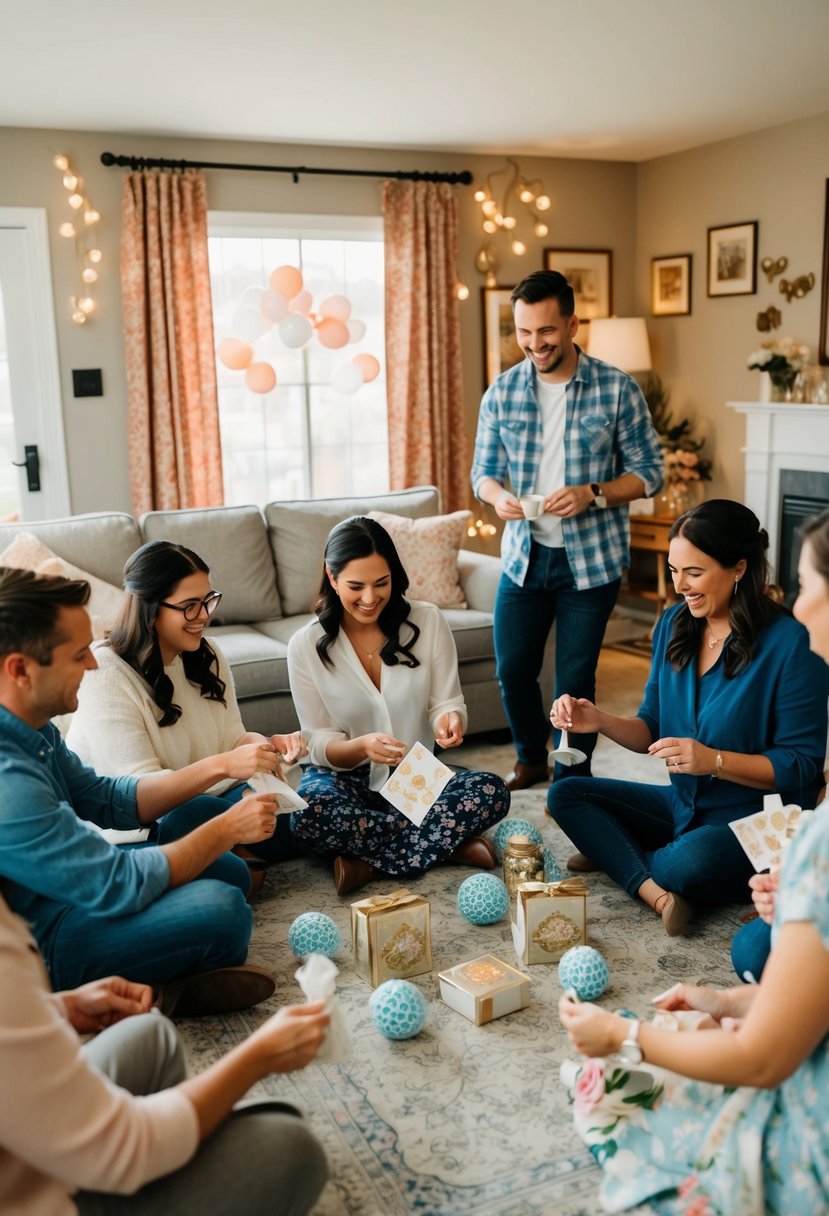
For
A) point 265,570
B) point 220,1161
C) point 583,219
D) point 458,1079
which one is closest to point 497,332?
point 583,219

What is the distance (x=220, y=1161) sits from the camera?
4.42 feet

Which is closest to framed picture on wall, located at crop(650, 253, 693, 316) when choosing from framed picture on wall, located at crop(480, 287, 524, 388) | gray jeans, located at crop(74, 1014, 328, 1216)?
framed picture on wall, located at crop(480, 287, 524, 388)

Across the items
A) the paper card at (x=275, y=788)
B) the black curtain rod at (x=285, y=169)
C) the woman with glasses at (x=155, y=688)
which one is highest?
the black curtain rod at (x=285, y=169)

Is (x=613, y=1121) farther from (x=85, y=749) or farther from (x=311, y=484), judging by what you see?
(x=311, y=484)

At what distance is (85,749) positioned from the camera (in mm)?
2748

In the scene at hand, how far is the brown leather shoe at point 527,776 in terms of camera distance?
145 inches

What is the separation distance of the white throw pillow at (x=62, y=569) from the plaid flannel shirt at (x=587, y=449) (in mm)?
1414

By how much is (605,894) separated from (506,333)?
393 cm

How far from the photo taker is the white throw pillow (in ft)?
12.4

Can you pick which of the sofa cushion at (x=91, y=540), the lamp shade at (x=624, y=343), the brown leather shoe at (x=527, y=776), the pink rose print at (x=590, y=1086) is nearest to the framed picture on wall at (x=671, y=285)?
the lamp shade at (x=624, y=343)

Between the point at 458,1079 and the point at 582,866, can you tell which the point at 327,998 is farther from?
the point at 582,866

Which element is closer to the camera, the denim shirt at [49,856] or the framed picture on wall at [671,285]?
the denim shirt at [49,856]

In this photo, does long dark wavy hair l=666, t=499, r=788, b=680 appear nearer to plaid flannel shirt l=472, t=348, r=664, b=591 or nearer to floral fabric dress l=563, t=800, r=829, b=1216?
plaid flannel shirt l=472, t=348, r=664, b=591

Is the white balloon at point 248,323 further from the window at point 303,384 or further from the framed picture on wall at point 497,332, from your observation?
the framed picture on wall at point 497,332
